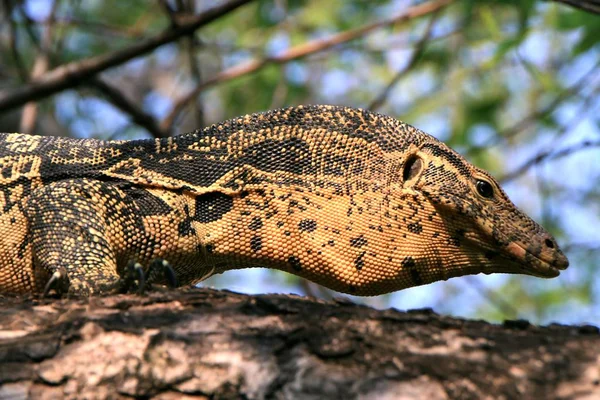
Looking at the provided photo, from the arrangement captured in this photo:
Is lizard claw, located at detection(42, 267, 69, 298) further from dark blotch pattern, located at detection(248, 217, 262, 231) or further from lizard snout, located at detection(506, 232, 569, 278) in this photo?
lizard snout, located at detection(506, 232, 569, 278)

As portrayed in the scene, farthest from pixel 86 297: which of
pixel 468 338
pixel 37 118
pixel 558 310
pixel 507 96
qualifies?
pixel 558 310

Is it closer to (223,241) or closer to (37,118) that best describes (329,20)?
(37,118)

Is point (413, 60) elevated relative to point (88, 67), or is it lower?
elevated

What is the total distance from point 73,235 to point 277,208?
1594mm

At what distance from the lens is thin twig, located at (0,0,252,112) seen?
9.09 metres

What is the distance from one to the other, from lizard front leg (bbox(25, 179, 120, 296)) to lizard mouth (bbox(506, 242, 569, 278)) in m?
3.12

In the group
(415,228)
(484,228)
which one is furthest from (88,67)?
(484,228)

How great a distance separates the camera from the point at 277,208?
6.44 meters

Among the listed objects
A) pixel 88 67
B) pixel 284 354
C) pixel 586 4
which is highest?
pixel 586 4

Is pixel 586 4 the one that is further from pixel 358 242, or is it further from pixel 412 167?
pixel 358 242

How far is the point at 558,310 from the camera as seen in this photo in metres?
16.7

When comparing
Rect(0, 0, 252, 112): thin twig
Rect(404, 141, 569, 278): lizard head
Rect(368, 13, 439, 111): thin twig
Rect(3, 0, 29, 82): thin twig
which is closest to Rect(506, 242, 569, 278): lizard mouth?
Rect(404, 141, 569, 278): lizard head

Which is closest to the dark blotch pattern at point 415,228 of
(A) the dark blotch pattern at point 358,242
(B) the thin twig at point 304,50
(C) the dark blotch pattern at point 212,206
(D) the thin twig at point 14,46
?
(A) the dark blotch pattern at point 358,242

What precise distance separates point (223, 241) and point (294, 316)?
6.56 ft
